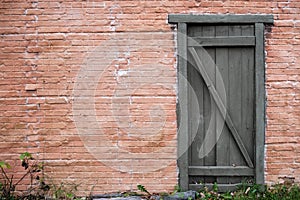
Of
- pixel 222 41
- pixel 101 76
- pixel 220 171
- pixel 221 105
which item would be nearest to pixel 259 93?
pixel 221 105

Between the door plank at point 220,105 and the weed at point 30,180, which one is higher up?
the door plank at point 220,105

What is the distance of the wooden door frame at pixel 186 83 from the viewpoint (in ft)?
16.8

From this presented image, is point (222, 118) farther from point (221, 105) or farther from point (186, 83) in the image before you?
point (186, 83)

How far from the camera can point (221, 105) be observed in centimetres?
521

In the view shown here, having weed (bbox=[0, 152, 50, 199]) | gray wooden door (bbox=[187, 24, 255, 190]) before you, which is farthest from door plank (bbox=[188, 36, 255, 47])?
weed (bbox=[0, 152, 50, 199])

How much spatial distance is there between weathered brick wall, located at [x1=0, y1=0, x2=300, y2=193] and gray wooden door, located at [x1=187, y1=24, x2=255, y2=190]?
25cm

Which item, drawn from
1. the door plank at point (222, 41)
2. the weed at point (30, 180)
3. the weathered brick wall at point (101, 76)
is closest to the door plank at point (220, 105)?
the door plank at point (222, 41)

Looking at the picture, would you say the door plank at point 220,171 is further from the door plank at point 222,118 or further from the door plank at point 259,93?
the door plank at point 259,93

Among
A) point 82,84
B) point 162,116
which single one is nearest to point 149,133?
point 162,116

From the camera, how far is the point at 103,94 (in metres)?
5.16

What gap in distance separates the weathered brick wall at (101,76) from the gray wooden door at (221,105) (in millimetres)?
253

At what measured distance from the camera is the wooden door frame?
5129 millimetres

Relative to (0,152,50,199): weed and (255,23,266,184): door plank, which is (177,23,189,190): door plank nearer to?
(255,23,266,184): door plank

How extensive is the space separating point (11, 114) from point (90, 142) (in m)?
1.06
